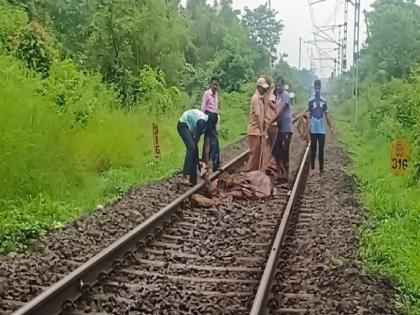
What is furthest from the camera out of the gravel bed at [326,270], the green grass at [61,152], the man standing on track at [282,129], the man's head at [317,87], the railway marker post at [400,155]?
the man's head at [317,87]

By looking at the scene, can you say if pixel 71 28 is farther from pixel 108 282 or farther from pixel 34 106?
pixel 108 282

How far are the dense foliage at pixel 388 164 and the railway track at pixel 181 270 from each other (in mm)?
1189

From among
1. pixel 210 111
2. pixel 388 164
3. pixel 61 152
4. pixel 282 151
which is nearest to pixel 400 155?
pixel 282 151

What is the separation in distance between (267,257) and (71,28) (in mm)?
22823

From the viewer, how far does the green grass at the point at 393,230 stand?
284 inches

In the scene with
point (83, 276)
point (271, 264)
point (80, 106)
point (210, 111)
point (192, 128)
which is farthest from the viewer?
point (80, 106)

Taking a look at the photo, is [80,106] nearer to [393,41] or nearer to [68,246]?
[68,246]

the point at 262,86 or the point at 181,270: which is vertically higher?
the point at 262,86

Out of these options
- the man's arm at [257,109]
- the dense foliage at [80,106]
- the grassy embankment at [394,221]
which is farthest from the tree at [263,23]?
the man's arm at [257,109]

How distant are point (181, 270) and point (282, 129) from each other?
23.1ft

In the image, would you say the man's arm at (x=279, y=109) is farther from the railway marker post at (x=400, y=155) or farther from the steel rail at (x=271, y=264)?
the railway marker post at (x=400, y=155)

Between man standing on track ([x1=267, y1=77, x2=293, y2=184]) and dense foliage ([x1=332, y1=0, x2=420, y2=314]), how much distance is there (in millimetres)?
1651

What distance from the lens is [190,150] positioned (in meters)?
13.0

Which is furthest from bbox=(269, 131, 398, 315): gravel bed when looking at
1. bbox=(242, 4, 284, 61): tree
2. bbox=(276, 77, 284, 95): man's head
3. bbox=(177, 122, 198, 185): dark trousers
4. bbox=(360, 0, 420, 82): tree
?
bbox=(242, 4, 284, 61): tree
